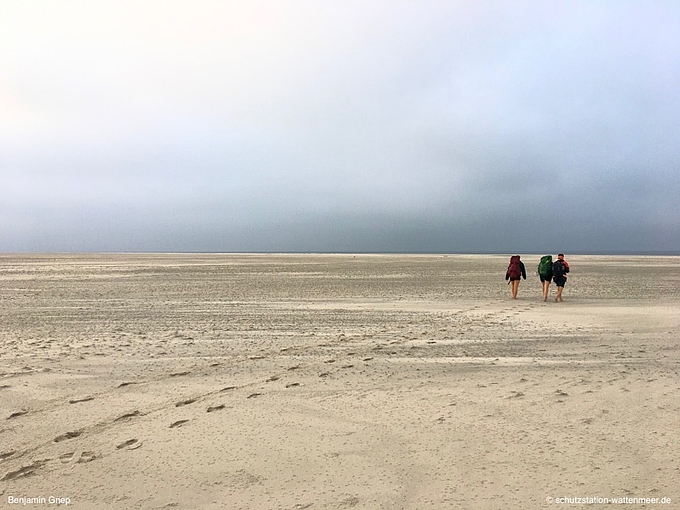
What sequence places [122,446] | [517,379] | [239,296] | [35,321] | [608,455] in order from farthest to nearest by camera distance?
1. [239,296]
2. [35,321]
3. [517,379]
4. [122,446]
5. [608,455]

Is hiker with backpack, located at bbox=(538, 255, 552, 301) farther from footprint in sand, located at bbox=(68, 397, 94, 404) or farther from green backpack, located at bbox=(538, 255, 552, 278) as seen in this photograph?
footprint in sand, located at bbox=(68, 397, 94, 404)

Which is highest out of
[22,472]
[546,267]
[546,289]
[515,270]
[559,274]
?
[546,267]

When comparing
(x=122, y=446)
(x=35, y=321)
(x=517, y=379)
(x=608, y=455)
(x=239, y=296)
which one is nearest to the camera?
(x=608, y=455)

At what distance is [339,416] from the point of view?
19.6 ft

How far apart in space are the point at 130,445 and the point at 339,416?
93.2 inches

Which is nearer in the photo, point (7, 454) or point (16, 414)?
point (7, 454)

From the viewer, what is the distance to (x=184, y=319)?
47.4ft

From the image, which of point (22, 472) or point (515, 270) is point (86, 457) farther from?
point (515, 270)

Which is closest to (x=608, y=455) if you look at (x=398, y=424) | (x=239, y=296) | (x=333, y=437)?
(x=398, y=424)

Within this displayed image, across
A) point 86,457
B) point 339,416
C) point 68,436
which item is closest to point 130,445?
point 86,457

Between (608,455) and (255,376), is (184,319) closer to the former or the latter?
(255,376)

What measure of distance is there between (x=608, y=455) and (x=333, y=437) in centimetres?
276

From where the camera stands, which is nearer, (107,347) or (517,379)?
(517,379)

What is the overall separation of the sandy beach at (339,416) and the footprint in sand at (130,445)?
0.07 feet
